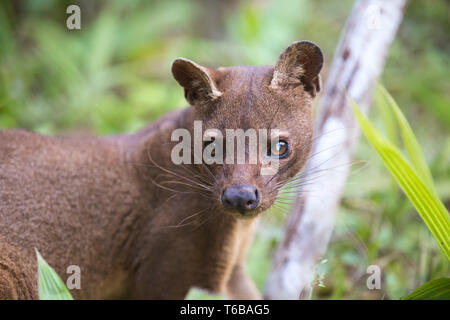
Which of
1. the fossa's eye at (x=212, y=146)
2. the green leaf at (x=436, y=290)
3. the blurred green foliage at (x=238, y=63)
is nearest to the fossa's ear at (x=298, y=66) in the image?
the fossa's eye at (x=212, y=146)

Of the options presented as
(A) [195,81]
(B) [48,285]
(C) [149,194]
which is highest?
(A) [195,81]

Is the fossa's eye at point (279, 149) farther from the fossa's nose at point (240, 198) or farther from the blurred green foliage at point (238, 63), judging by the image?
the blurred green foliage at point (238, 63)

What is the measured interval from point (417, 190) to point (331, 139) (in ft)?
4.04

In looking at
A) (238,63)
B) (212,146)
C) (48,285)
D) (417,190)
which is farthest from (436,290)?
(238,63)

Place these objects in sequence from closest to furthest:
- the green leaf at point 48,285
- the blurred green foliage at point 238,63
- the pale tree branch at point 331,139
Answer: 1. the green leaf at point 48,285
2. the pale tree branch at point 331,139
3. the blurred green foliage at point 238,63

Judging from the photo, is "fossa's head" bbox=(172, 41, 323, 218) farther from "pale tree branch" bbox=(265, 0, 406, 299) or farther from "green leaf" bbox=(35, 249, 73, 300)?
"green leaf" bbox=(35, 249, 73, 300)

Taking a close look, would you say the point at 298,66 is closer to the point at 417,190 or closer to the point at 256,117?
the point at 256,117

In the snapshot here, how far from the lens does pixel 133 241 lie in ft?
13.6

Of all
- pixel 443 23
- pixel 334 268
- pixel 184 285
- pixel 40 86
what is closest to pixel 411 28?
pixel 443 23

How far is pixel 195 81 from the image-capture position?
3785mm

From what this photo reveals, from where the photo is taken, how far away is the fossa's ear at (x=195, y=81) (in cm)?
363

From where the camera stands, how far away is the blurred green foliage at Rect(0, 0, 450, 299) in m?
5.26

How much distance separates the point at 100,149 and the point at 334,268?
8.12 ft

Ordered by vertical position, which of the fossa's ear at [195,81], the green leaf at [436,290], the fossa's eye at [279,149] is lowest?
the green leaf at [436,290]
